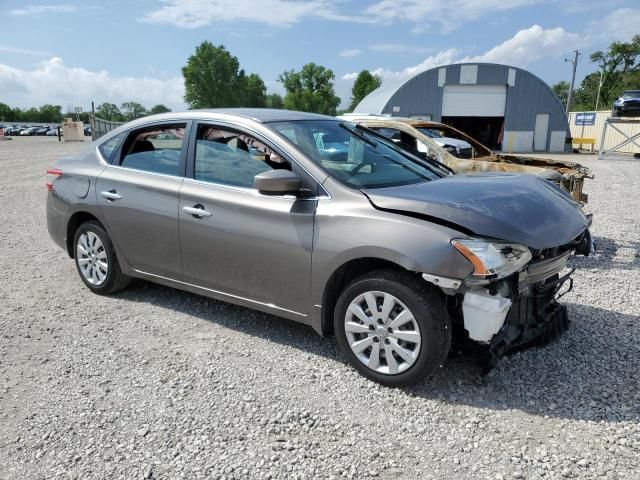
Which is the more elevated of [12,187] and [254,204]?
[254,204]

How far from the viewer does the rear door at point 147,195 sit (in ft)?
13.7

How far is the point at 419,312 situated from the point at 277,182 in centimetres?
120

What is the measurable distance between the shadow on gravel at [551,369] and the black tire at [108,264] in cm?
82

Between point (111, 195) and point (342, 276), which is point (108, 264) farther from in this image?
point (342, 276)

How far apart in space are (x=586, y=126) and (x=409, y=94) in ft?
43.9

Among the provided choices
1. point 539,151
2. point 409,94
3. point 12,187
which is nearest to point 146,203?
point 12,187

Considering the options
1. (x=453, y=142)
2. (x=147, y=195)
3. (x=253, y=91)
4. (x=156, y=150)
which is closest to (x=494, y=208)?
(x=147, y=195)

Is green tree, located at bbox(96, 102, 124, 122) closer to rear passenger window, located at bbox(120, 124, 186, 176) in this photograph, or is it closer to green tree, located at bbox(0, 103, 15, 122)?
green tree, located at bbox(0, 103, 15, 122)

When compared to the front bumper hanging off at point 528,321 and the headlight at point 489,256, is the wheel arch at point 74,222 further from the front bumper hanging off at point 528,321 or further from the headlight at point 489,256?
the front bumper hanging off at point 528,321

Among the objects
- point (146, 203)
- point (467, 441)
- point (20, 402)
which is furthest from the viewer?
point (146, 203)

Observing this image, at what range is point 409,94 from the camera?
3161cm

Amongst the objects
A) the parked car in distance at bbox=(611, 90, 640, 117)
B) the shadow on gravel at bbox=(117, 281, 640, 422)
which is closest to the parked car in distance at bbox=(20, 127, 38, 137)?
the parked car in distance at bbox=(611, 90, 640, 117)

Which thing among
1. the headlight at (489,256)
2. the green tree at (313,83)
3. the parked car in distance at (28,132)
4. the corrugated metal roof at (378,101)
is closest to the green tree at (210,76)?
the green tree at (313,83)

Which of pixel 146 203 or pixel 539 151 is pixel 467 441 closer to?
pixel 146 203
